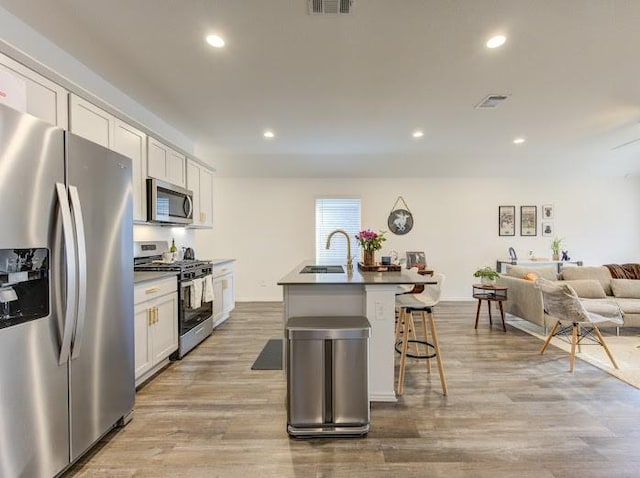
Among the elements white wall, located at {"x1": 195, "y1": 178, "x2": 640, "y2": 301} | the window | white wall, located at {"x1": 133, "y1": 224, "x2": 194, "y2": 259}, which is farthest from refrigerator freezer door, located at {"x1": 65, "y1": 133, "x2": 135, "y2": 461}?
the window

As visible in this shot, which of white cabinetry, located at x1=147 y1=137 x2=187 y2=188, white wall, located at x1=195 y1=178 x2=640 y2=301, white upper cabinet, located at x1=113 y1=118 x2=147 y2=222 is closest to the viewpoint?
white upper cabinet, located at x1=113 y1=118 x2=147 y2=222

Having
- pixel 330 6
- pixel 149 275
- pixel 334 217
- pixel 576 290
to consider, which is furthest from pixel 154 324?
pixel 576 290

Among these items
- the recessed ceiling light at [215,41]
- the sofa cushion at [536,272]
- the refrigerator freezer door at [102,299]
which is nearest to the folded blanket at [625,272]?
the sofa cushion at [536,272]

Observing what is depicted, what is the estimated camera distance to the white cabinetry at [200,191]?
454 centimetres

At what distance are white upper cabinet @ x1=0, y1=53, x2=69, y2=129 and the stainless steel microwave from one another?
45.7 inches

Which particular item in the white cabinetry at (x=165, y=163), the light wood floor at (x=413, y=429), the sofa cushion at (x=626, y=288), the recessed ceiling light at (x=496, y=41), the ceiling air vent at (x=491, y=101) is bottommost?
the light wood floor at (x=413, y=429)

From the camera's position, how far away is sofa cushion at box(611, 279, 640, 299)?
4.65 meters

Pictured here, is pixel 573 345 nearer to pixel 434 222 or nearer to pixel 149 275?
pixel 434 222

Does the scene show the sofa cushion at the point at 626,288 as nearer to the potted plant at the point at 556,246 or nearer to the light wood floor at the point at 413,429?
the potted plant at the point at 556,246

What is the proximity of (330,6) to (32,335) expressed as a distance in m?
2.46

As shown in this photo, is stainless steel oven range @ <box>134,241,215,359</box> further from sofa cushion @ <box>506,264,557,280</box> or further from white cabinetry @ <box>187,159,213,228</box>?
sofa cushion @ <box>506,264,557,280</box>

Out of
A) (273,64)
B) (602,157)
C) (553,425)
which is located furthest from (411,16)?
(602,157)

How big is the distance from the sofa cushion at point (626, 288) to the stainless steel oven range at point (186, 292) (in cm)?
578

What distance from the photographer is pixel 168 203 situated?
376cm
